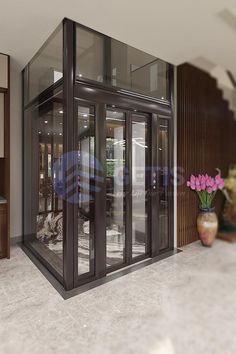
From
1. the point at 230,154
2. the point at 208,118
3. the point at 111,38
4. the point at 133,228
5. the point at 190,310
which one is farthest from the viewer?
the point at 133,228

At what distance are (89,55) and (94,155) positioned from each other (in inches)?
37.8

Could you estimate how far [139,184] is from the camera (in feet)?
9.12

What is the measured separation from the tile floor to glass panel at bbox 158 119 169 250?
2.66 feet

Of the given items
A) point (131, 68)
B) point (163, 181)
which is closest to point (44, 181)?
point (163, 181)

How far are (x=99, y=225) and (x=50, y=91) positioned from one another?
1.47 m

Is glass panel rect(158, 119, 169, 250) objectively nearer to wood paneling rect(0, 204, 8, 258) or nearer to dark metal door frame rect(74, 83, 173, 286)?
dark metal door frame rect(74, 83, 173, 286)

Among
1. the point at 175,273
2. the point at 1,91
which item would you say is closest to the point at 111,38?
the point at 1,91

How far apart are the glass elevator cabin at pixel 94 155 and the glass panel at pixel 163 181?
0.04ft

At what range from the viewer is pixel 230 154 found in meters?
0.64

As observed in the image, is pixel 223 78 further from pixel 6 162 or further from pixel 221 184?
pixel 6 162

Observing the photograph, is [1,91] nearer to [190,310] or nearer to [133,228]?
[133,228]

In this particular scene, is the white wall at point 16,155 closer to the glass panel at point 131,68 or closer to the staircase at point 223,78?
the glass panel at point 131,68

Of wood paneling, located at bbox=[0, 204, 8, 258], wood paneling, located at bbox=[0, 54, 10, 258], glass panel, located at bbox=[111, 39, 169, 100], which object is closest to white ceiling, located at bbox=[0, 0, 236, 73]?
glass panel, located at bbox=[111, 39, 169, 100]

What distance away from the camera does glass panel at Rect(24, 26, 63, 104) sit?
222 cm
